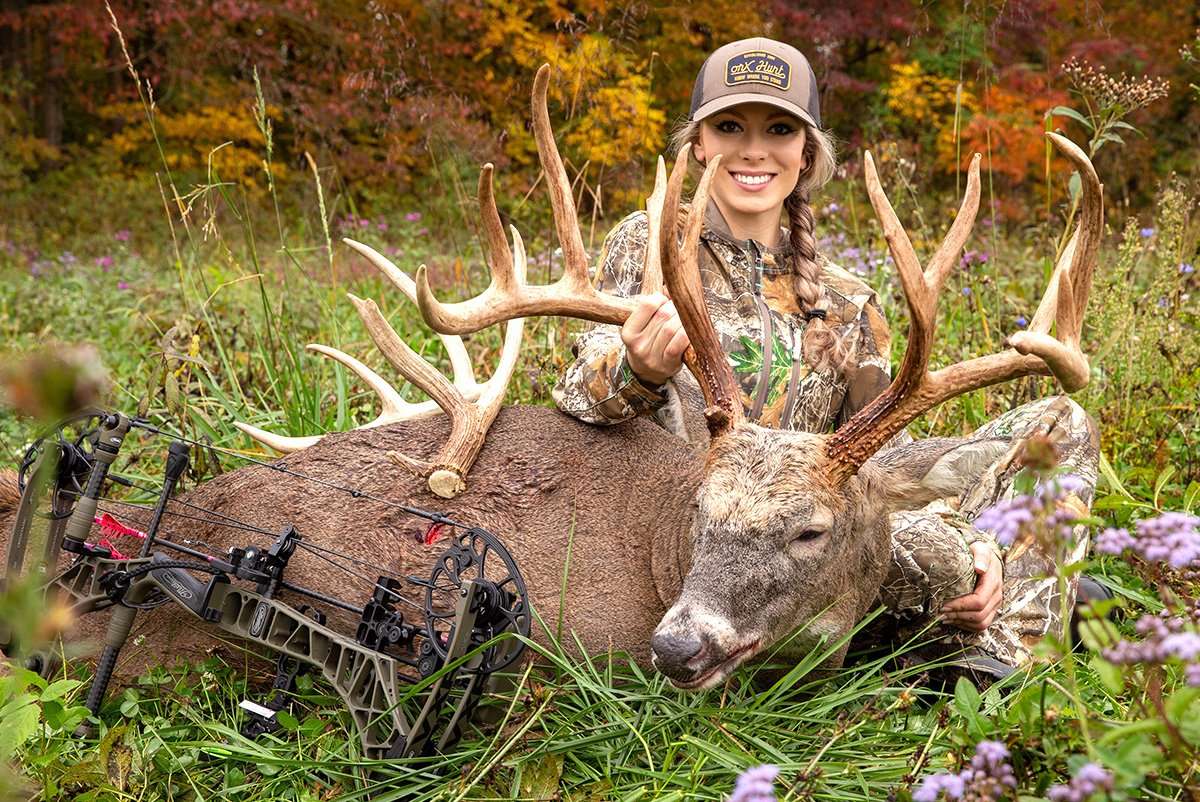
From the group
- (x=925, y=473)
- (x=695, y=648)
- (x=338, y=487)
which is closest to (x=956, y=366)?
(x=925, y=473)

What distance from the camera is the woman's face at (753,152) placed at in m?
3.80

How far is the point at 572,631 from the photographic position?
116 inches

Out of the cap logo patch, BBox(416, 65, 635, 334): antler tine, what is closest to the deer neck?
BBox(416, 65, 635, 334): antler tine

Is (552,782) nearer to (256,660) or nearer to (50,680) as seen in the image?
(256,660)

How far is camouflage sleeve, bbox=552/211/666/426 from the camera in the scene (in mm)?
3193

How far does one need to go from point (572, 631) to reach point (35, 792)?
1260mm

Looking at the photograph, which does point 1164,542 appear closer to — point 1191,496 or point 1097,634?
point 1097,634

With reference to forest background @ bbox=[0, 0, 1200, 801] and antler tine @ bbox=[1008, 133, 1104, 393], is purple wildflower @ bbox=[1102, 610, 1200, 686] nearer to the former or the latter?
forest background @ bbox=[0, 0, 1200, 801]

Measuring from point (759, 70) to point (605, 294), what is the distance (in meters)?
0.99

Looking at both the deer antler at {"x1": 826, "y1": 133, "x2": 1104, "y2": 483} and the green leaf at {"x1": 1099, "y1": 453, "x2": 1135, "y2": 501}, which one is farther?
the green leaf at {"x1": 1099, "y1": 453, "x2": 1135, "y2": 501}

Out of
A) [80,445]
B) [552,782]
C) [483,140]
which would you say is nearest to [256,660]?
[80,445]

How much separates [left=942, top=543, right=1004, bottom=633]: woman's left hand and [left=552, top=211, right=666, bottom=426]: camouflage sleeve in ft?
3.15

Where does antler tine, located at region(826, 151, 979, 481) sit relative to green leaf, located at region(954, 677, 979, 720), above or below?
above

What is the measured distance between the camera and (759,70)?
3.69m
